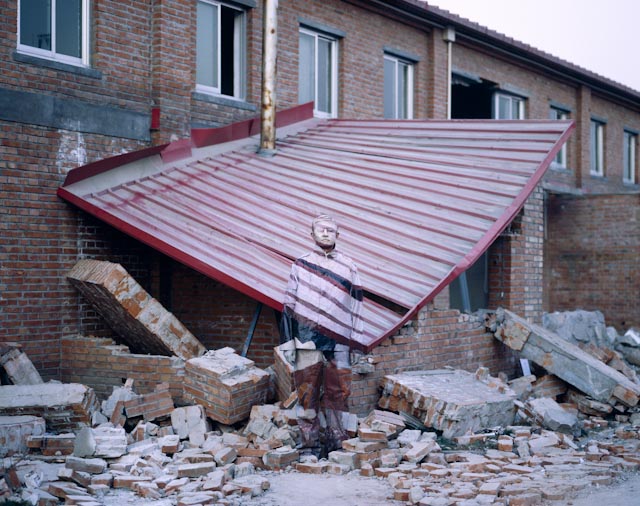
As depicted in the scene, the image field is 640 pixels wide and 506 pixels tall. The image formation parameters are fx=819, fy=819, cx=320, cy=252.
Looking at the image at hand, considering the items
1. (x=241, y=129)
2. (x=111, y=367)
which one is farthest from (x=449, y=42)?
(x=111, y=367)

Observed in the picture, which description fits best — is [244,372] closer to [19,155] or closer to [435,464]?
[435,464]

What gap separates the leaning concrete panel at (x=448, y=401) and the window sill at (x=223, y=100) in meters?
5.70

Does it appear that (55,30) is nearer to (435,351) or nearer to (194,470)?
(435,351)

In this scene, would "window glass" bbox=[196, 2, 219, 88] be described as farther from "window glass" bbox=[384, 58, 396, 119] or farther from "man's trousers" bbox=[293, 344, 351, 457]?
"man's trousers" bbox=[293, 344, 351, 457]

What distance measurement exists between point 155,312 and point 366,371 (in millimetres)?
2204

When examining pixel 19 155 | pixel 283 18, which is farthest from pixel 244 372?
pixel 283 18

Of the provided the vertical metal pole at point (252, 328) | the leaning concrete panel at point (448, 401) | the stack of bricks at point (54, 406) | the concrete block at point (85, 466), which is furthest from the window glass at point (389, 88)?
the concrete block at point (85, 466)

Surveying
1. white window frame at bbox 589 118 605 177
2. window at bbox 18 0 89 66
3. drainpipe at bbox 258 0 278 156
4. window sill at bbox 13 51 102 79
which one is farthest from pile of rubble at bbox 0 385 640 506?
white window frame at bbox 589 118 605 177

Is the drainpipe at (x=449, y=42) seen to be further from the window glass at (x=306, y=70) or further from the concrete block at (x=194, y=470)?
the concrete block at (x=194, y=470)

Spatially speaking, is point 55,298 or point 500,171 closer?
point 55,298

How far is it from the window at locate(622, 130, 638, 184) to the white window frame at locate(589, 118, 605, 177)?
5.96ft

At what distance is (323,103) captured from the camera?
1509 centimetres

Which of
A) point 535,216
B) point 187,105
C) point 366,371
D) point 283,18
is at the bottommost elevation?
point 366,371

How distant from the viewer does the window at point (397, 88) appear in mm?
16359
